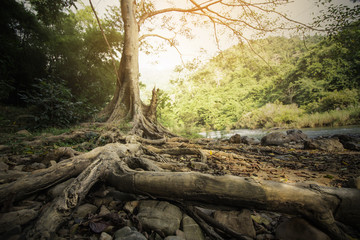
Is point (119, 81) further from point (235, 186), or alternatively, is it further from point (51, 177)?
point (235, 186)

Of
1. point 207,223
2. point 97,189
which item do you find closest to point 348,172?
point 207,223

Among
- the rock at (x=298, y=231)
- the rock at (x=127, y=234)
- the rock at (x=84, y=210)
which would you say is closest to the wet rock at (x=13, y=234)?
the rock at (x=84, y=210)

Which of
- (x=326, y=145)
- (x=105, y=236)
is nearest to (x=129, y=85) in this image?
(x=105, y=236)

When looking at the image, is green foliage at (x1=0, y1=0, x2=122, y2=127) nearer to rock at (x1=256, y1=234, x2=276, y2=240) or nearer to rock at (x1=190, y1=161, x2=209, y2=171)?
rock at (x1=190, y1=161, x2=209, y2=171)

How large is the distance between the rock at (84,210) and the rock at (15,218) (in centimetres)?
28

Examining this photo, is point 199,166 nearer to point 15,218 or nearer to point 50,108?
point 15,218

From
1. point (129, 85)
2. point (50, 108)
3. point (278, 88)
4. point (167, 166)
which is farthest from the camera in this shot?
point (278, 88)

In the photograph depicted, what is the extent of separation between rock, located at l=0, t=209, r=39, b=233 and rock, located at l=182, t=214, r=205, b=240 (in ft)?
3.93

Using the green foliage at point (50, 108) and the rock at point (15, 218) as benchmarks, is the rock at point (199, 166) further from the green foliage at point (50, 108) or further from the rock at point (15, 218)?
the green foliage at point (50, 108)

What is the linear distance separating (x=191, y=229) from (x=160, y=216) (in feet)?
0.91

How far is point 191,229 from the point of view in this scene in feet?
3.73

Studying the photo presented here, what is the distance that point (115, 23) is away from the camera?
35.3 ft

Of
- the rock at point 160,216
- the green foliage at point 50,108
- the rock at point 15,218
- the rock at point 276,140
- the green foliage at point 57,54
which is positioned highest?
the green foliage at point 57,54

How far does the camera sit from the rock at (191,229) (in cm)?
109
